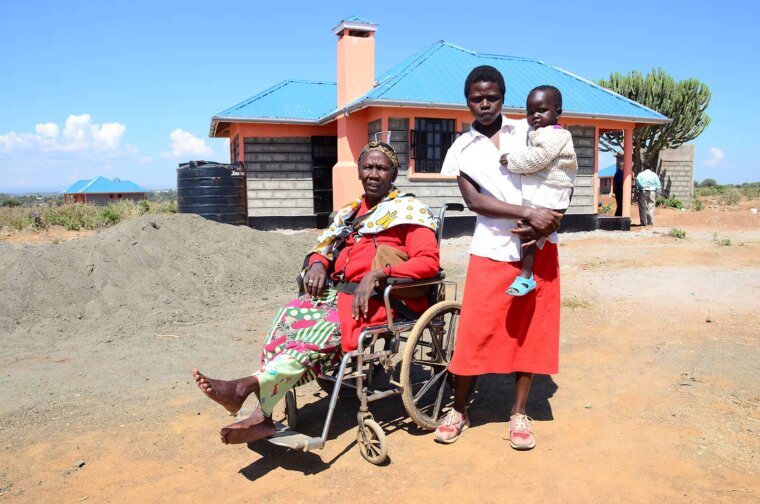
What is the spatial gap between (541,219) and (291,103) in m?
14.1

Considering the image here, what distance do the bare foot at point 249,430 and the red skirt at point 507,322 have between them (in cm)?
100

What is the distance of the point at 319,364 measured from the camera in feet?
10.4

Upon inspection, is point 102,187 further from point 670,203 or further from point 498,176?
point 498,176

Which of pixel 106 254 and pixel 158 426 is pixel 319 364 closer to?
→ pixel 158 426

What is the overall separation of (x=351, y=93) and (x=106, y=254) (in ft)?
26.7

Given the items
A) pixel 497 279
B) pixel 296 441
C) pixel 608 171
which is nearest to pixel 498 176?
pixel 497 279

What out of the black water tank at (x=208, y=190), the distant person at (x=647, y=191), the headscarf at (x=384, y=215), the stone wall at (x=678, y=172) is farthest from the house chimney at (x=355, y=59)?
the stone wall at (x=678, y=172)

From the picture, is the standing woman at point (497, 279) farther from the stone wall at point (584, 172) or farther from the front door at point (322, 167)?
the front door at point (322, 167)

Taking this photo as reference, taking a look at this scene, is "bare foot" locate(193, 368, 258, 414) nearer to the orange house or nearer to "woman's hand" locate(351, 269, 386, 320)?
"woman's hand" locate(351, 269, 386, 320)

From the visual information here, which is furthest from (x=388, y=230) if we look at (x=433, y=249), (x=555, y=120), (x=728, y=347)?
(x=728, y=347)

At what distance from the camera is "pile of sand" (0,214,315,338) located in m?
6.24

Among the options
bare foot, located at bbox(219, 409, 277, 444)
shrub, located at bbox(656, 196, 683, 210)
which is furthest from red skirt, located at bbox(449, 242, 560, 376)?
shrub, located at bbox(656, 196, 683, 210)

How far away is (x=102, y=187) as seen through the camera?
42.5 meters

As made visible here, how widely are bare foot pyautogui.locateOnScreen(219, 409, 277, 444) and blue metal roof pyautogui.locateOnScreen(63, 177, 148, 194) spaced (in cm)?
4243
